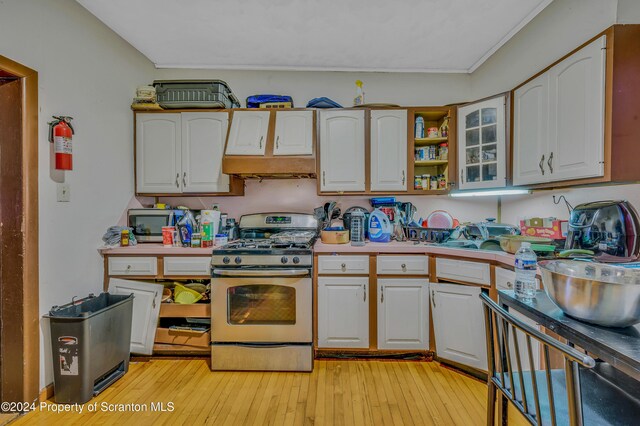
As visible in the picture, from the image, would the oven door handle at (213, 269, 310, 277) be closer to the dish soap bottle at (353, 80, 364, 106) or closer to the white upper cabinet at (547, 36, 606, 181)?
the dish soap bottle at (353, 80, 364, 106)

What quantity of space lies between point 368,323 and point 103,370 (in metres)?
1.85

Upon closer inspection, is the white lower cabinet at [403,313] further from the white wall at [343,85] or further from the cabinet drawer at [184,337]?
the white wall at [343,85]

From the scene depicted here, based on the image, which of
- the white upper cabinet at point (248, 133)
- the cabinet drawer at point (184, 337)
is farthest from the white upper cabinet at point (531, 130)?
the cabinet drawer at point (184, 337)

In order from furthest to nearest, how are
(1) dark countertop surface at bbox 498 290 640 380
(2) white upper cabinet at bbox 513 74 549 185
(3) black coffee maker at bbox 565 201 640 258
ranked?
1. (2) white upper cabinet at bbox 513 74 549 185
2. (3) black coffee maker at bbox 565 201 640 258
3. (1) dark countertop surface at bbox 498 290 640 380

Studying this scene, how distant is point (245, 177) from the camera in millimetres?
2752

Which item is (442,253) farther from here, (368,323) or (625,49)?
(625,49)

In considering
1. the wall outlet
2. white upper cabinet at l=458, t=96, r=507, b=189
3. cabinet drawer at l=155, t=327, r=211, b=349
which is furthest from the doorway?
white upper cabinet at l=458, t=96, r=507, b=189

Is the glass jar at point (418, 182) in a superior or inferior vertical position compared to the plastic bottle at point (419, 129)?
inferior

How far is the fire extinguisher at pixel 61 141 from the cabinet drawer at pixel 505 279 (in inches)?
115

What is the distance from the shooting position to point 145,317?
2174mm

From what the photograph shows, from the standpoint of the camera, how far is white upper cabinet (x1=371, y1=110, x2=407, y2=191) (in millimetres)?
2510

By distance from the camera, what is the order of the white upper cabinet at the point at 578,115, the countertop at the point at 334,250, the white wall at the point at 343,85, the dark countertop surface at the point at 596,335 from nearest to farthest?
the dark countertop surface at the point at 596,335 < the white upper cabinet at the point at 578,115 < the countertop at the point at 334,250 < the white wall at the point at 343,85

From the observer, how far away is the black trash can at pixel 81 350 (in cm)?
171

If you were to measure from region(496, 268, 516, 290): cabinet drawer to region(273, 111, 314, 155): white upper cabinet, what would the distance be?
1641 mm
